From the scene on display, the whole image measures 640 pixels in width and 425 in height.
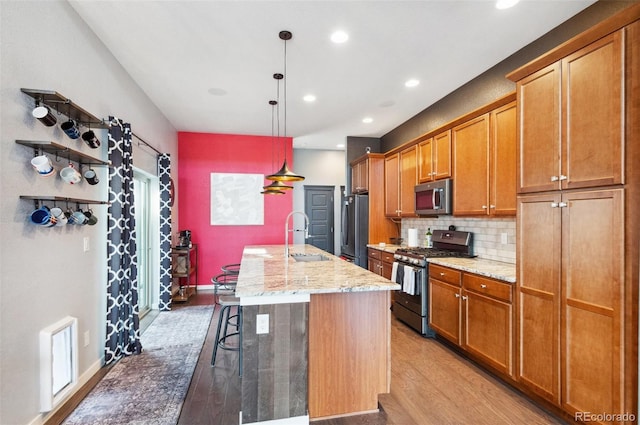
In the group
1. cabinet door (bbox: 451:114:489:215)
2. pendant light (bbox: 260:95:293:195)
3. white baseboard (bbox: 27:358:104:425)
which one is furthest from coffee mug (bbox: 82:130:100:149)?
cabinet door (bbox: 451:114:489:215)

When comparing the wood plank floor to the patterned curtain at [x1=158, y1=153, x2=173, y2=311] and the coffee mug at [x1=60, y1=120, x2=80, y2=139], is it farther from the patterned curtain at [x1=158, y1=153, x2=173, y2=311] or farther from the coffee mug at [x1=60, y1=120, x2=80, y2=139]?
the coffee mug at [x1=60, y1=120, x2=80, y2=139]

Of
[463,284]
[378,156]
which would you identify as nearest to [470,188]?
[463,284]

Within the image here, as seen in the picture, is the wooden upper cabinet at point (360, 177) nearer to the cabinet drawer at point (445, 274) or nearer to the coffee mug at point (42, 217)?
the cabinet drawer at point (445, 274)

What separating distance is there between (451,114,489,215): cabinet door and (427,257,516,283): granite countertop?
0.52m

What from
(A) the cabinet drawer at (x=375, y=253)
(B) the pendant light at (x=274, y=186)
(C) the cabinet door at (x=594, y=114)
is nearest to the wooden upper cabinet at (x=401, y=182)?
(A) the cabinet drawer at (x=375, y=253)

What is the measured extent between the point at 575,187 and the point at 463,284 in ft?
4.44

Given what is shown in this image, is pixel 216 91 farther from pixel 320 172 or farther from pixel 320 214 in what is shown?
pixel 320 214

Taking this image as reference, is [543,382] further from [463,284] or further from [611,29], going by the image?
[611,29]

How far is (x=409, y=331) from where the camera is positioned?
3803 mm

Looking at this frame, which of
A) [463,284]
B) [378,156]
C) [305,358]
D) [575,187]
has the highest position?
[378,156]

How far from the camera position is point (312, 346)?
2090 millimetres

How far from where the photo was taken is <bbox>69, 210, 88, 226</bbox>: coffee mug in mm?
2295

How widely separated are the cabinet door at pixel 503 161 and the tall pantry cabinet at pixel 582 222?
0.52 meters

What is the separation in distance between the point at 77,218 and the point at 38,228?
286mm
